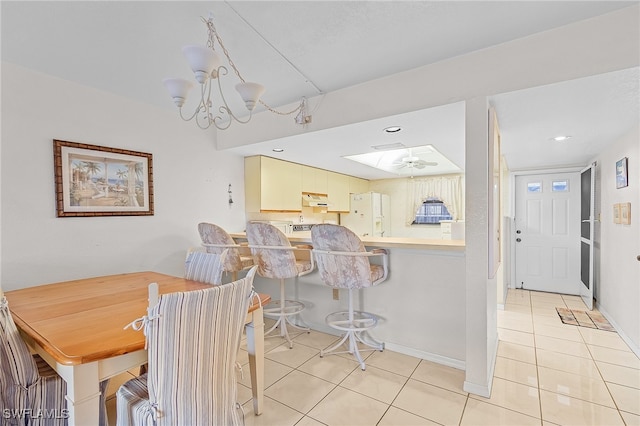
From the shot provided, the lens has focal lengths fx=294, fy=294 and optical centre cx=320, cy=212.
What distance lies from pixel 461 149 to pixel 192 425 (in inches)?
136

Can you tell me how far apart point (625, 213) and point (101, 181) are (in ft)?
15.3

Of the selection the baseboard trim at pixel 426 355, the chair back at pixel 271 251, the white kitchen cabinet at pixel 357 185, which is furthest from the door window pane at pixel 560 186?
the chair back at pixel 271 251

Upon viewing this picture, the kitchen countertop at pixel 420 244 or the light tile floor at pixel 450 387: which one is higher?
the kitchen countertop at pixel 420 244

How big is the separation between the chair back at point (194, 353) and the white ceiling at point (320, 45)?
4.75 feet

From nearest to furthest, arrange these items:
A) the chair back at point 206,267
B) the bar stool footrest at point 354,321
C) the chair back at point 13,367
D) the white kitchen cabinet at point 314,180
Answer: the chair back at point 13,367 < the chair back at point 206,267 < the bar stool footrest at point 354,321 < the white kitchen cabinet at point 314,180

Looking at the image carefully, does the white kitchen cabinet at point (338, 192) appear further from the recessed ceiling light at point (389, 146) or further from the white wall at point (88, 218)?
the white wall at point (88, 218)

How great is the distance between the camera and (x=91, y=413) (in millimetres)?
1060

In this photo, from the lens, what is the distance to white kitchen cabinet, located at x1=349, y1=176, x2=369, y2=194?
5.87 meters

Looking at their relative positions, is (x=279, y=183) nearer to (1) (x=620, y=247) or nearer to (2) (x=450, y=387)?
(2) (x=450, y=387)

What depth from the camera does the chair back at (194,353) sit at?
104cm

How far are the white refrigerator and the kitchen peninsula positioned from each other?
2.99 meters

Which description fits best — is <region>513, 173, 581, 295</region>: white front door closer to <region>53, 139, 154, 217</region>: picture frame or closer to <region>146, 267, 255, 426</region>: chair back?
<region>146, 267, 255, 426</region>: chair back

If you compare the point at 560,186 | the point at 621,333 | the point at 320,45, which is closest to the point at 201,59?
the point at 320,45

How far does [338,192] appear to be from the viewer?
538cm
